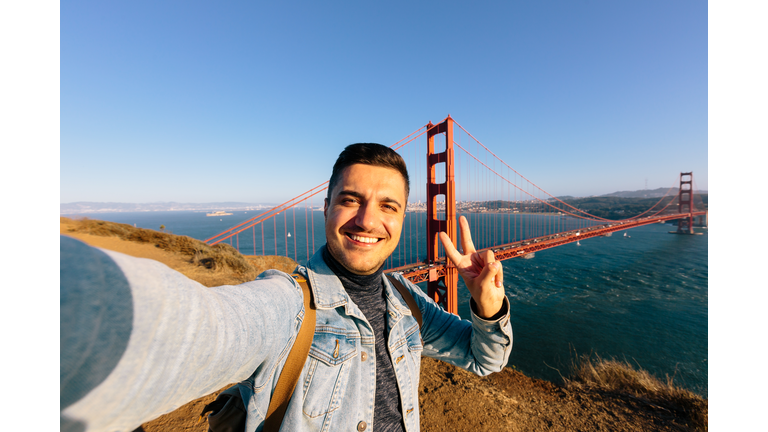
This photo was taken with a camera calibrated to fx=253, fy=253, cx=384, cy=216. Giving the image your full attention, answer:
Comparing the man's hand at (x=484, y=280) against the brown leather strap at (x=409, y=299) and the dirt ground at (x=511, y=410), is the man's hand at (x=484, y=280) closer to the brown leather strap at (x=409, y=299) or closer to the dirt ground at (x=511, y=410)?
the brown leather strap at (x=409, y=299)

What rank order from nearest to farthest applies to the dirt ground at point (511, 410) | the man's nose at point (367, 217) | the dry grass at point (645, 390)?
the man's nose at point (367, 217), the dirt ground at point (511, 410), the dry grass at point (645, 390)

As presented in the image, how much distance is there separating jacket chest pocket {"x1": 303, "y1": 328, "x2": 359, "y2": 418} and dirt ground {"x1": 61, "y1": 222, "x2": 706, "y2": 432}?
2992 mm

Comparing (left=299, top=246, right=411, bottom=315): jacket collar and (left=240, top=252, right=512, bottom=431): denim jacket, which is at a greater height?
(left=299, top=246, right=411, bottom=315): jacket collar

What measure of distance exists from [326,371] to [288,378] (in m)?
0.15

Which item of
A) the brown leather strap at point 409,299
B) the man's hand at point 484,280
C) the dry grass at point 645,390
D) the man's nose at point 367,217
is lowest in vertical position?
the dry grass at point 645,390

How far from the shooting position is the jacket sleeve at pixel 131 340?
37 cm

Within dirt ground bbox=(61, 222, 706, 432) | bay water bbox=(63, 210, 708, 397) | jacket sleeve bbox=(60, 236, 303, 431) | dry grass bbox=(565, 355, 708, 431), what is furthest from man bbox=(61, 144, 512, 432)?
dry grass bbox=(565, 355, 708, 431)

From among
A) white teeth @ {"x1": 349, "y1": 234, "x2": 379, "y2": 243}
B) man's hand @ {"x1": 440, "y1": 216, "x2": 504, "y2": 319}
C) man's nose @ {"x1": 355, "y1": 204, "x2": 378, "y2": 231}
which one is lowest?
man's hand @ {"x1": 440, "y1": 216, "x2": 504, "y2": 319}

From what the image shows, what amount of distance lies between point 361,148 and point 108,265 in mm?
1121

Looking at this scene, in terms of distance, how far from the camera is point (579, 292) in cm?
1953

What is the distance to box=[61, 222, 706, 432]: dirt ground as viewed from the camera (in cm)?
371

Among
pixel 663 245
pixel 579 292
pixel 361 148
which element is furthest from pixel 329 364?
pixel 663 245

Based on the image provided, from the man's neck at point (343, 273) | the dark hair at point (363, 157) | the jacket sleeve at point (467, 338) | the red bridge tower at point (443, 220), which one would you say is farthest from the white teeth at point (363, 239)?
the red bridge tower at point (443, 220)

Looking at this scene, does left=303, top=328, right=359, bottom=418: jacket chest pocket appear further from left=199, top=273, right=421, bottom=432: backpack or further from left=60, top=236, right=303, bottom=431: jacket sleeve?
left=60, top=236, right=303, bottom=431: jacket sleeve
